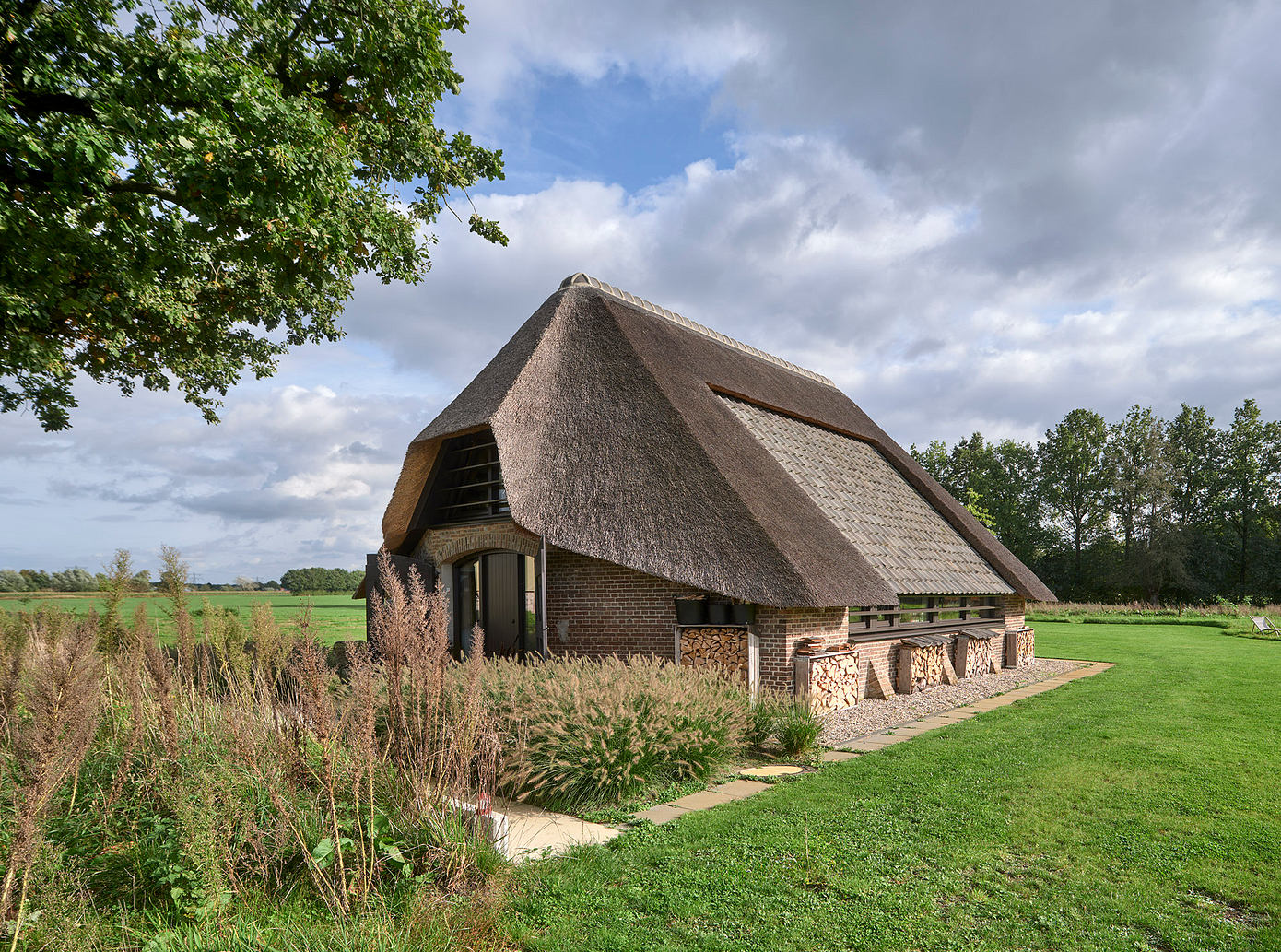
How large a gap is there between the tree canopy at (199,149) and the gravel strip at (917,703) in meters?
7.36

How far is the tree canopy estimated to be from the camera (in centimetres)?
598

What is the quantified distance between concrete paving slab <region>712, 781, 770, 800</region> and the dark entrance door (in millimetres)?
6778

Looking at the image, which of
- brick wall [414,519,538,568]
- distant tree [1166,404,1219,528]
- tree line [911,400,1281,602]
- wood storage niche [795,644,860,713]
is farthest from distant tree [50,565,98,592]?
distant tree [1166,404,1219,528]

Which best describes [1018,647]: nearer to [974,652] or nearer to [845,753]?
[974,652]

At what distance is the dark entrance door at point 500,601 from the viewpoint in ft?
40.8

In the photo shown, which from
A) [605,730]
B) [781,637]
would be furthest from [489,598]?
[605,730]

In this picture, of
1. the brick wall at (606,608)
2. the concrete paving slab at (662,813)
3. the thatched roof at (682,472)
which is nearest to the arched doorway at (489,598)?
the thatched roof at (682,472)

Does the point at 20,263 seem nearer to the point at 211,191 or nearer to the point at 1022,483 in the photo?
the point at 211,191

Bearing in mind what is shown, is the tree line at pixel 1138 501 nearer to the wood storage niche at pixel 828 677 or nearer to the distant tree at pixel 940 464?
the distant tree at pixel 940 464

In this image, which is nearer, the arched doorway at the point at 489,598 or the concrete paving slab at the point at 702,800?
the concrete paving slab at the point at 702,800

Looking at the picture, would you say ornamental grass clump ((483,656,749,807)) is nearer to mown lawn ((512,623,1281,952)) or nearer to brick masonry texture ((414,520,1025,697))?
mown lawn ((512,623,1281,952))

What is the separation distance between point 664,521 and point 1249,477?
48.5 metres

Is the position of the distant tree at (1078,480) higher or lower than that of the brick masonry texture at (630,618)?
higher

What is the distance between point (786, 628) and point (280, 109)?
25.2 feet
